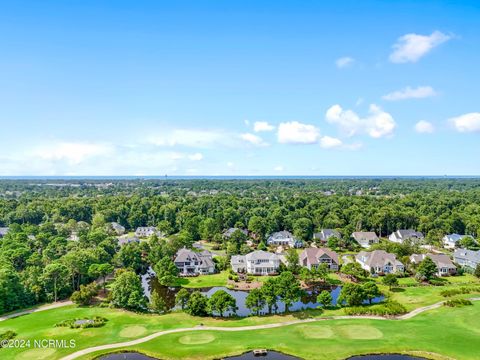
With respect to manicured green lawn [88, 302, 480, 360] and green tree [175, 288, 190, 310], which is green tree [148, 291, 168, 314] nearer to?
green tree [175, 288, 190, 310]

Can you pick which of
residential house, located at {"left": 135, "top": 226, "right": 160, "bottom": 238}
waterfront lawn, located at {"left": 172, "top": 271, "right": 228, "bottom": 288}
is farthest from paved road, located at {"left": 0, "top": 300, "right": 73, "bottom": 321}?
residential house, located at {"left": 135, "top": 226, "right": 160, "bottom": 238}

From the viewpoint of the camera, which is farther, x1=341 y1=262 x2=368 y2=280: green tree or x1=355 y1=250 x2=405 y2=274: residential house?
x1=355 y1=250 x2=405 y2=274: residential house

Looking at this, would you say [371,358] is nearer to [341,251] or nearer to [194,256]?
[194,256]

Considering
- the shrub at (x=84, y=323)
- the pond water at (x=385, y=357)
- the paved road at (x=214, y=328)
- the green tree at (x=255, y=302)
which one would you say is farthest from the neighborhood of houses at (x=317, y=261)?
the pond water at (x=385, y=357)

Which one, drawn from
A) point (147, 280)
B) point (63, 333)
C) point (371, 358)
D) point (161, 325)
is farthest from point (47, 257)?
point (371, 358)

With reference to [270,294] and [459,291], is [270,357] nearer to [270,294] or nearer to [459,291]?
[270,294]

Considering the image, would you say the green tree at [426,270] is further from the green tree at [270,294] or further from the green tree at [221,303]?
the green tree at [221,303]
